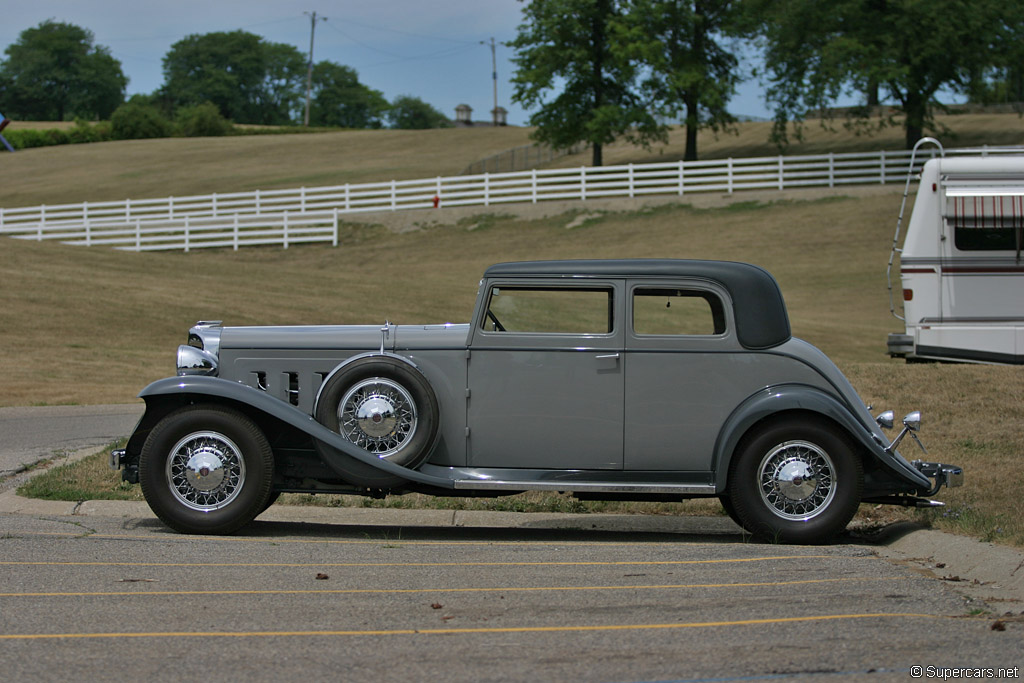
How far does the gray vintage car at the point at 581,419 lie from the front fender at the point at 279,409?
1 centimetres

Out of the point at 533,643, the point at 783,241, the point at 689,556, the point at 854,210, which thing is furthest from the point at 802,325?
the point at 533,643

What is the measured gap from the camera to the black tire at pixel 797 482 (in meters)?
6.61

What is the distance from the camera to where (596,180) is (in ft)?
153

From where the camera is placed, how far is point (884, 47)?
4403 centimetres

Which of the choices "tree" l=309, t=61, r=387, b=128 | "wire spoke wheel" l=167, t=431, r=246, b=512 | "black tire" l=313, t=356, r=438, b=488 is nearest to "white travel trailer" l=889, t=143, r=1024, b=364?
"black tire" l=313, t=356, r=438, b=488

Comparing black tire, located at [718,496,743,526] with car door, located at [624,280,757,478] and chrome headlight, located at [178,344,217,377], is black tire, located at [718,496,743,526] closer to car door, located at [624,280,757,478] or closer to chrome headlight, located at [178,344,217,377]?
car door, located at [624,280,757,478]

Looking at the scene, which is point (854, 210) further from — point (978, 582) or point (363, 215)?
point (978, 582)

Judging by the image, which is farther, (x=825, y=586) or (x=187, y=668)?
(x=825, y=586)

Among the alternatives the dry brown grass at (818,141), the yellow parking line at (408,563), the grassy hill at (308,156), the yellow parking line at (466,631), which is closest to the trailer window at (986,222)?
the yellow parking line at (408,563)

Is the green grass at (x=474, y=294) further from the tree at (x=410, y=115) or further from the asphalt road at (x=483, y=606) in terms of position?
the tree at (x=410, y=115)

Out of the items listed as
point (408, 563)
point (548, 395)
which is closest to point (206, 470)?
point (408, 563)

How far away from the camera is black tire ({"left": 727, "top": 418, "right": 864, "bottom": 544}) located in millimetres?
6609

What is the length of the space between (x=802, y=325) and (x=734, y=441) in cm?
1802

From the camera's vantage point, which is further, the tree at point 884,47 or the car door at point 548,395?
the tree at point 884,47
